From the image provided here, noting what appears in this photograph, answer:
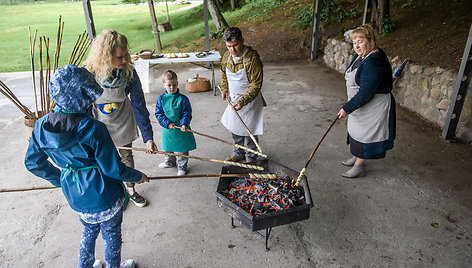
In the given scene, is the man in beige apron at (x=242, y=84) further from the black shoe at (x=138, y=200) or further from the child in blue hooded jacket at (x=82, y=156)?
the child in blue hooded jacket at (x=82, y=156)

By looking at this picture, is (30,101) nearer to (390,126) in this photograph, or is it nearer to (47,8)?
(390,126)

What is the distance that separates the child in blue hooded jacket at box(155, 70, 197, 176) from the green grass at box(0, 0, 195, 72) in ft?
35.3

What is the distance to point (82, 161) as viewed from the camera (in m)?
1.96

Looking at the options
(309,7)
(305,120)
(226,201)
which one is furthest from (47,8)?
(226,201)

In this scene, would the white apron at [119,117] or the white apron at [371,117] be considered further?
the white apron at [371,117]

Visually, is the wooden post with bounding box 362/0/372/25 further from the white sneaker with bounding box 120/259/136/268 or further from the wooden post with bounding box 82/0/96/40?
the white sneaker with bounding box 120/259/136/268

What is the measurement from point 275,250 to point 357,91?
1976 mm

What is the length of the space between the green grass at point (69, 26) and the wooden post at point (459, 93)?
11.4 meters

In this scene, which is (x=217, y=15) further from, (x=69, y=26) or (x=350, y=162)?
(x=69, y=26)

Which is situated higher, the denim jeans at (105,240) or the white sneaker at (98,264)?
the denim jeans at (105,240)

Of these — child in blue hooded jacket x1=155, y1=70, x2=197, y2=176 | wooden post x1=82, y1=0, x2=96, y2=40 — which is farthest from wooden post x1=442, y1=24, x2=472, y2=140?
wooden post x1=82, y1=0, x2=96, y2=40

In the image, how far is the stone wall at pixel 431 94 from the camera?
4.73 metres

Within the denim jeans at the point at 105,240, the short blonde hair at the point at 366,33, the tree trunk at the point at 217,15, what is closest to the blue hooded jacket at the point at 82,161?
the denim jeans at the point at 105,240

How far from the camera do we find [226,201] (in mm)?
2514
